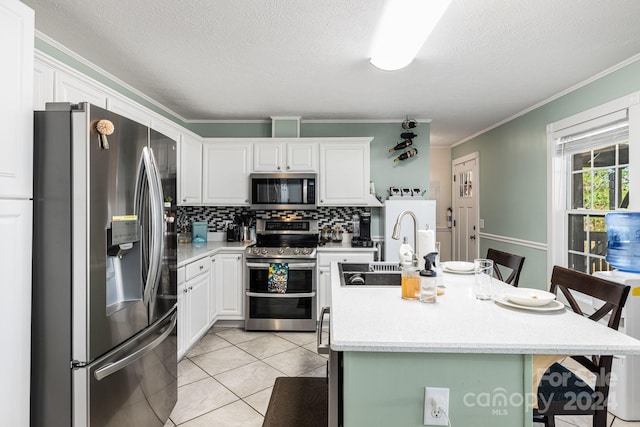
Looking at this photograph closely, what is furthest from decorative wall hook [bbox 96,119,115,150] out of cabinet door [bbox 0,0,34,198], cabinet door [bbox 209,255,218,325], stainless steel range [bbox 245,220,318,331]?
stainless steel range [bbox 245,220,318,331]

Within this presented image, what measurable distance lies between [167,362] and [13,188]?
1.25 meters

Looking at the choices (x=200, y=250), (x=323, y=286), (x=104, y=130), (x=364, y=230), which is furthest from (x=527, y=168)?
(x=104, y=130)

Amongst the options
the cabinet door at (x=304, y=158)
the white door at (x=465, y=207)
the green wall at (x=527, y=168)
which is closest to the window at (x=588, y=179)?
the green wall at (x=527, y=168)

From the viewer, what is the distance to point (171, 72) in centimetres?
279

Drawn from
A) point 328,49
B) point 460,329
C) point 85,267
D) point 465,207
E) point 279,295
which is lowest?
point 279,295

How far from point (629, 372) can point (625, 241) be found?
87 cm

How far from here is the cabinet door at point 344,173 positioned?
3.88m

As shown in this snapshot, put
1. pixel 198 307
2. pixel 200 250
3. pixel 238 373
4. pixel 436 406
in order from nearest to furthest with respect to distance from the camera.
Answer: pixel 436 406 → pixel 238 373 → pixel 198 307 → pixel 200 250

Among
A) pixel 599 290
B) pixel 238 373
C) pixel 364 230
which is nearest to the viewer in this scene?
pixel 599 290

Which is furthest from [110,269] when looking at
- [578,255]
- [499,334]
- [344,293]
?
[578,255]

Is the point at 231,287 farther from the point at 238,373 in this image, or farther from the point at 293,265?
the point at 238,373

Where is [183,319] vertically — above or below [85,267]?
below

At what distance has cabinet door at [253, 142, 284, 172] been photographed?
389 cm

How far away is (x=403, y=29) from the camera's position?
1912 millimetres
